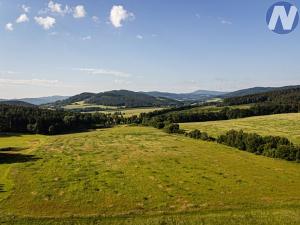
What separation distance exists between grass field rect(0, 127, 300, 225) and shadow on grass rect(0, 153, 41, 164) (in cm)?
23

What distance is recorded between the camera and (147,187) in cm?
6450

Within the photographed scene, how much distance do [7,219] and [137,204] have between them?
1850 centimetres

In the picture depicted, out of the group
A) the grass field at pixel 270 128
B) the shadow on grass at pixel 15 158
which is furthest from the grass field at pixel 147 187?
the grass field at pixel 270 128

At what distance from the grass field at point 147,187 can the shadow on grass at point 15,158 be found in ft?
0.77

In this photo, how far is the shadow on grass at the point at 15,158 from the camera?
90.0m

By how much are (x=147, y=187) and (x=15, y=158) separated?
46.7 metres

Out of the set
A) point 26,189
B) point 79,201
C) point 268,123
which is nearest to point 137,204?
point 79,201

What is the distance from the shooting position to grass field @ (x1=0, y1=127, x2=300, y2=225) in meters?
49.5

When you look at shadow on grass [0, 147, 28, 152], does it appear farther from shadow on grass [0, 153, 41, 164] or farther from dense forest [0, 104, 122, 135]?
dense forest [0, 104, 122, 135]

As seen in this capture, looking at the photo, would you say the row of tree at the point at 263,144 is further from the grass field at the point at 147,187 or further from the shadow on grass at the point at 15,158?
the shadow on grass at the point at 15,158

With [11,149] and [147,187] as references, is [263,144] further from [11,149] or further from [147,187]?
[11,149]

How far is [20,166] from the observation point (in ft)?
271

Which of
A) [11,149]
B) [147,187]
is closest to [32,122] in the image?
[11,149]

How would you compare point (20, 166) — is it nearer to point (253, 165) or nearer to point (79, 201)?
point (79, 201)
